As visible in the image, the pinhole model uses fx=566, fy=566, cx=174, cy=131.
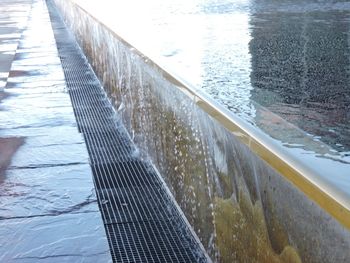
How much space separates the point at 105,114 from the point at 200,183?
12.1 feet

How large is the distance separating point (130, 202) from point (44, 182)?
2.11 feet

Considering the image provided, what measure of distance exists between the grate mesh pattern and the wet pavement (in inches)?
12.0

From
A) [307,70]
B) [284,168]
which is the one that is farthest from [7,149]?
[284,168]

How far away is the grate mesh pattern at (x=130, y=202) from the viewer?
321 centimetres

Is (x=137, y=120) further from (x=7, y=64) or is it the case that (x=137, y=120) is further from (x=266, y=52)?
(x=7, y=64)

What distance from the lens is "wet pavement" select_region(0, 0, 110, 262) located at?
2.71 m

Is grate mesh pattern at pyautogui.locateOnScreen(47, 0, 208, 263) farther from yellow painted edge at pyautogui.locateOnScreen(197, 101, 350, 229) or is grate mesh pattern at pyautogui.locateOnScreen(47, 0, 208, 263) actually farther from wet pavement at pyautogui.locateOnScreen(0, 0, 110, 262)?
yellow painted edge at pyautogui.locateOnScreen(197, 101, 350, 229)

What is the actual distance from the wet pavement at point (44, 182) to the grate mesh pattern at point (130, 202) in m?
0.31

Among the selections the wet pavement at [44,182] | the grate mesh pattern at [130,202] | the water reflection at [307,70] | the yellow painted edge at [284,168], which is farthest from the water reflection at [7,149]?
the water reflection at [307,70]

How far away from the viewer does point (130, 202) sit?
12.9 ft

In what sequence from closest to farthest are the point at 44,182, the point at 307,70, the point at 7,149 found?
the point at 44,182 < the point at 307,70 < the point at 7,149

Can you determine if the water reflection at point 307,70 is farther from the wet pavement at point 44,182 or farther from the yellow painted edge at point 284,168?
the wet pavement at point 44,182

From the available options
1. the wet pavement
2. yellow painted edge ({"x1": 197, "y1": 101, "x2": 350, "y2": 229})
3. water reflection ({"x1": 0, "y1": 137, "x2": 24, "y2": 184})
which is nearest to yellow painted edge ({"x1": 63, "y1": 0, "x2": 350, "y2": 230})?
yellow painted edge ({"x1": 197, "y1": 101, "x2": 350, "y2": 229})

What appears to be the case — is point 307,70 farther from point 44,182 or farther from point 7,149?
point 7,149
